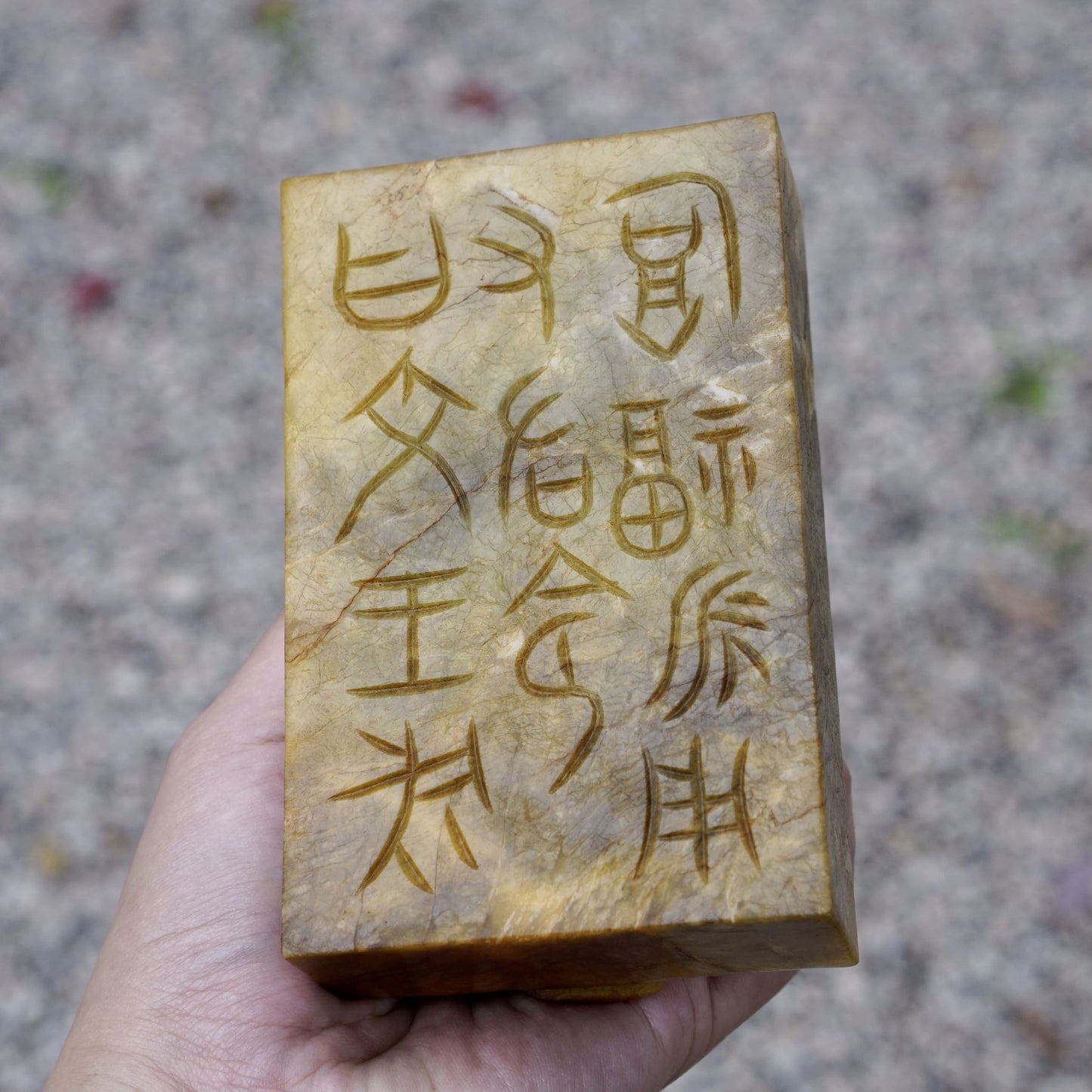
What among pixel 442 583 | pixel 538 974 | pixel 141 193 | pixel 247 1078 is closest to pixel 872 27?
pixel 141 193

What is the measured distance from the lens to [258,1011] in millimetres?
1657

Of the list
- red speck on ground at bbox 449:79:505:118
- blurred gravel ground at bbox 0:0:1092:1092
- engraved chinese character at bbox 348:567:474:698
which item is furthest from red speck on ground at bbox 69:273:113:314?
engraved chinese character at bbox 348:567:474:698

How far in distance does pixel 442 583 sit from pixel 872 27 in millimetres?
2323

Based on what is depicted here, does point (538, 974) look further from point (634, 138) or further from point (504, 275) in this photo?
point (634, 138)

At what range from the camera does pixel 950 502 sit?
286 cm

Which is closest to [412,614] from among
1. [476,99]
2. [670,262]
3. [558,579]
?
[558,579]

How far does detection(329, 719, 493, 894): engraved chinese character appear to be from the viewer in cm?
159

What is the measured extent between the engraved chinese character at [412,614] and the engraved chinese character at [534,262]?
337mm

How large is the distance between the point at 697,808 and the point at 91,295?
7.66 feet

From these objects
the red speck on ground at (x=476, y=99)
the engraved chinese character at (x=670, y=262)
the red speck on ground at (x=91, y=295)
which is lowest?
the engraved chinese character at (x=670, y=262)

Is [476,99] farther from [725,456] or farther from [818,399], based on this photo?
[725,456]

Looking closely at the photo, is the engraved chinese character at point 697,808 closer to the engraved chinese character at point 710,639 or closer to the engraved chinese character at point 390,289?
the engraved chinese character at point 710,639

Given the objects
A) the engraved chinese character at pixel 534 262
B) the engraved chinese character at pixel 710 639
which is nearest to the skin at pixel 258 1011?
the engraved chinese character at pixel 710 639

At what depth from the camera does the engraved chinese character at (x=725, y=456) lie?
163 centimetres
